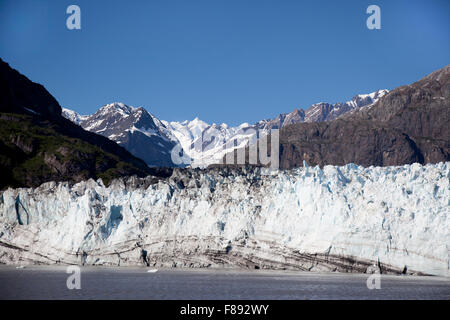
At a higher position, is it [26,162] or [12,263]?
[26,162]

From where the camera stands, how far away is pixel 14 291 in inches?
2013

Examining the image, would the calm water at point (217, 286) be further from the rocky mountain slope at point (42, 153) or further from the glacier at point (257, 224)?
the rocky mountain slope at point (42, 153)

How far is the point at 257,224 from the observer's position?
62656 mm

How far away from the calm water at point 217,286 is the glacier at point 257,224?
217 centimetres

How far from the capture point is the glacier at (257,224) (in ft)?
181

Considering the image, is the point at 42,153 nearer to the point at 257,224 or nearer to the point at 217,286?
the point at 257,224

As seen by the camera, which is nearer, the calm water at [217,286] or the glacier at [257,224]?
the calm water at [217,286]

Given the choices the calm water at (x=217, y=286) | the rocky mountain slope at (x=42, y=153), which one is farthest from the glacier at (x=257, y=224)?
the rocky mountain slope at (x=42, y=153)

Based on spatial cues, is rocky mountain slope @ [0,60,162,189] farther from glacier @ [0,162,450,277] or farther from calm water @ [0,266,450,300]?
calm water @ [0,266,450,300]

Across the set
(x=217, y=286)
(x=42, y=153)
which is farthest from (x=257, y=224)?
(x=42, y=153)

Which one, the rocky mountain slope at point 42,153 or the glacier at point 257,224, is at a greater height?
the rocky mountain slope at point 42,153
